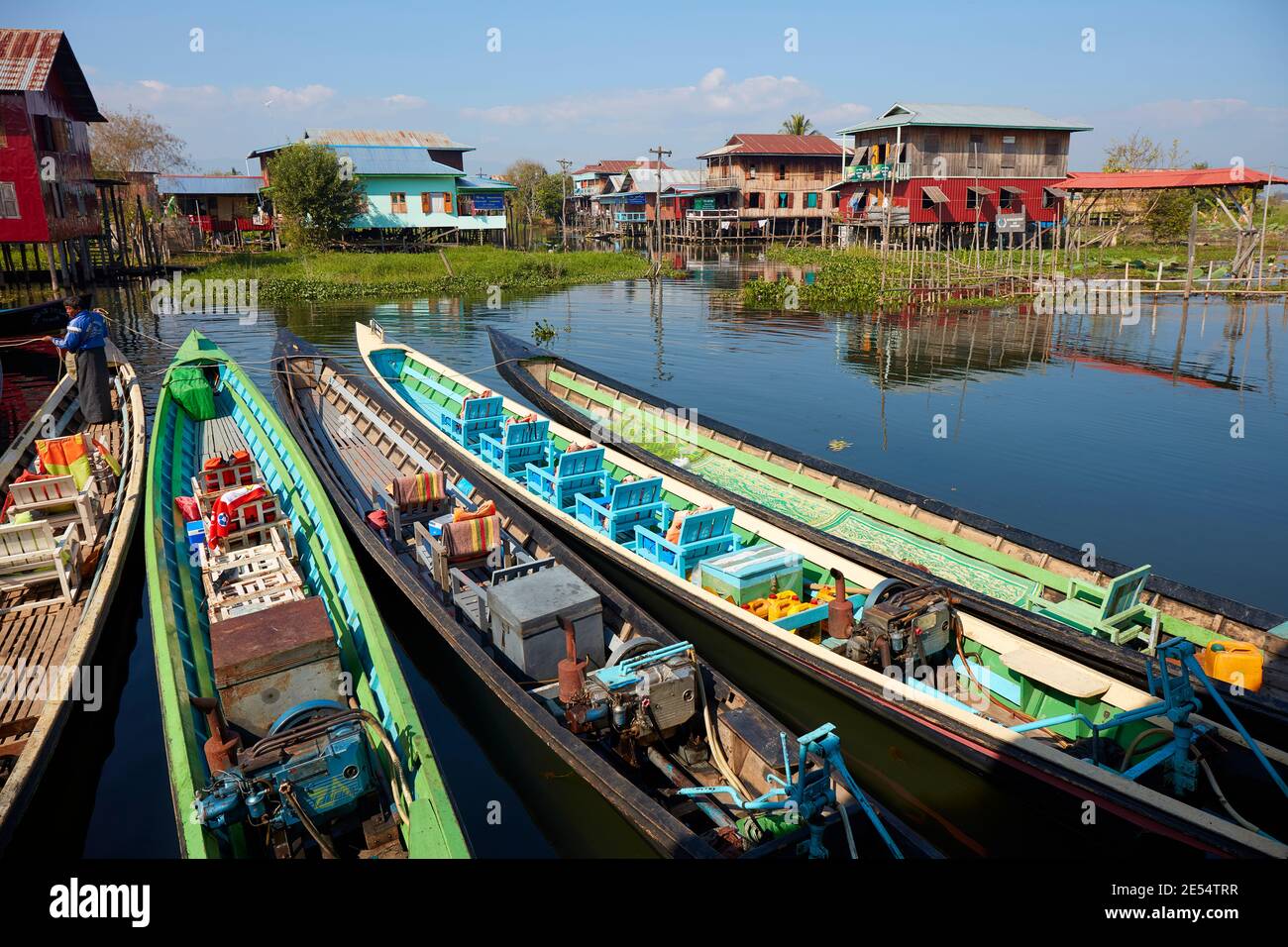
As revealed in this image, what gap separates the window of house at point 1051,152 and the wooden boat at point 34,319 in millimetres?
51798

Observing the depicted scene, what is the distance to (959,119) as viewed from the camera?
156 ft

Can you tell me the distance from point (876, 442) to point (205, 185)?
5590 centimetres

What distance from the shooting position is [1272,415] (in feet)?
70.3

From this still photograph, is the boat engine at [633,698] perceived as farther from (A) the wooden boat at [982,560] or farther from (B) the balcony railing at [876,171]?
(B) the balcony railing at [876,171]

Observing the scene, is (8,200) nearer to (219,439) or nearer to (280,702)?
(219,439)

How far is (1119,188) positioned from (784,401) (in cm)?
2951

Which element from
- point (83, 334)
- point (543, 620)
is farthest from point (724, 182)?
point (543, 620)

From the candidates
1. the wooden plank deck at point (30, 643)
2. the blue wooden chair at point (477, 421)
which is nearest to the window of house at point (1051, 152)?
the blue wooden chair at point (477, 421)

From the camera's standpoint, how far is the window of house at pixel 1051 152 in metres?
49.4

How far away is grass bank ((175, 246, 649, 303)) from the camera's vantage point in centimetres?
4181

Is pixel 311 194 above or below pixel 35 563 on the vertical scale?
above

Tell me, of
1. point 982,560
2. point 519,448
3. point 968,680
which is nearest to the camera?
point 968,680
